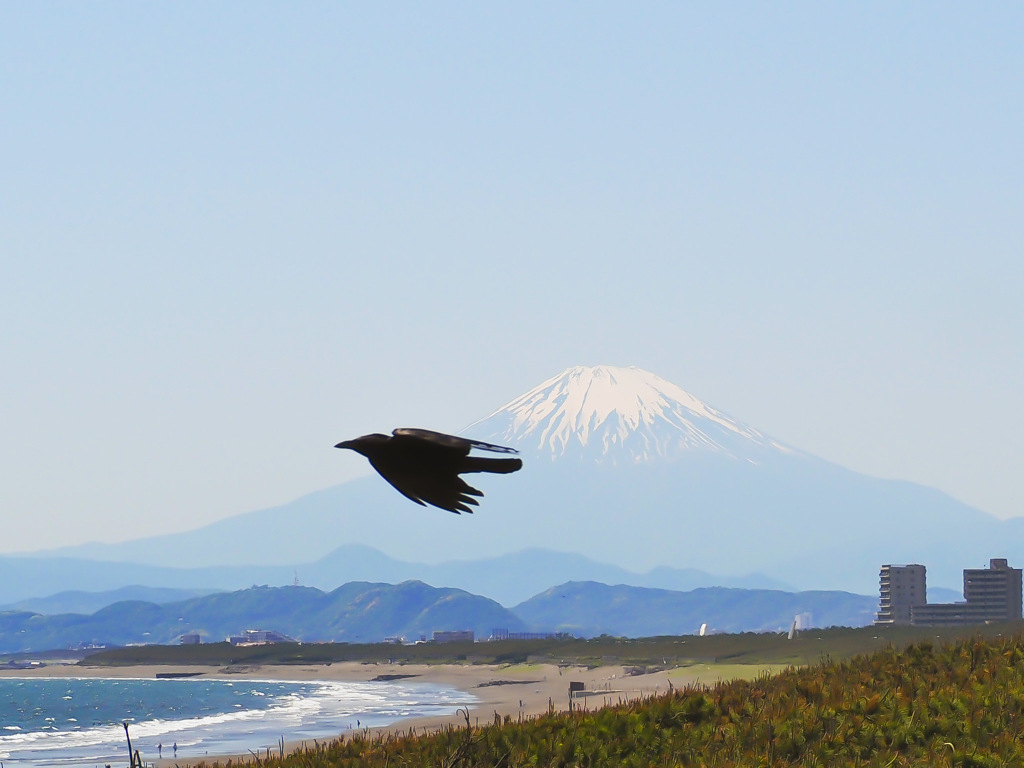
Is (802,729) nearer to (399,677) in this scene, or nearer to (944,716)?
(944,716)

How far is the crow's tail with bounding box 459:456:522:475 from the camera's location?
8.62 meters

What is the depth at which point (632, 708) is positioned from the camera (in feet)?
105

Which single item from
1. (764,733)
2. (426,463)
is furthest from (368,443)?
(764,733)

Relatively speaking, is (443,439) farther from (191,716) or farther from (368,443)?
(191,716)

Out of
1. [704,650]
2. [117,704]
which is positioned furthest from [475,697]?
[704,650]

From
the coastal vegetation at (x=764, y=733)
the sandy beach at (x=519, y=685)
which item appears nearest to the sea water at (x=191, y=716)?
the sandy beach at (x=519, y=685)

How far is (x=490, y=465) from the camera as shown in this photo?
8766 mm

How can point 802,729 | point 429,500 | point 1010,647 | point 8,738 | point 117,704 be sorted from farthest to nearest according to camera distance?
point 117,704 → point 8,738 → point 1010,647 → point 802,729 → point 429,500

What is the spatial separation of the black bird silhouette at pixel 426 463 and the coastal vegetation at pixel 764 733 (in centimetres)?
1723

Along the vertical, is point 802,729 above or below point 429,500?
below

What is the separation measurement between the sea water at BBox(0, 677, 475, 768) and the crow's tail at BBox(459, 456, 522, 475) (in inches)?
2152

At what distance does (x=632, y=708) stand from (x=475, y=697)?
100005 millimetres

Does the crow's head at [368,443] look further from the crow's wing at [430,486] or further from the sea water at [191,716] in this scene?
the sea water at [191,716]

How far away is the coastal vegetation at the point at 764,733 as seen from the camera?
27.2m
